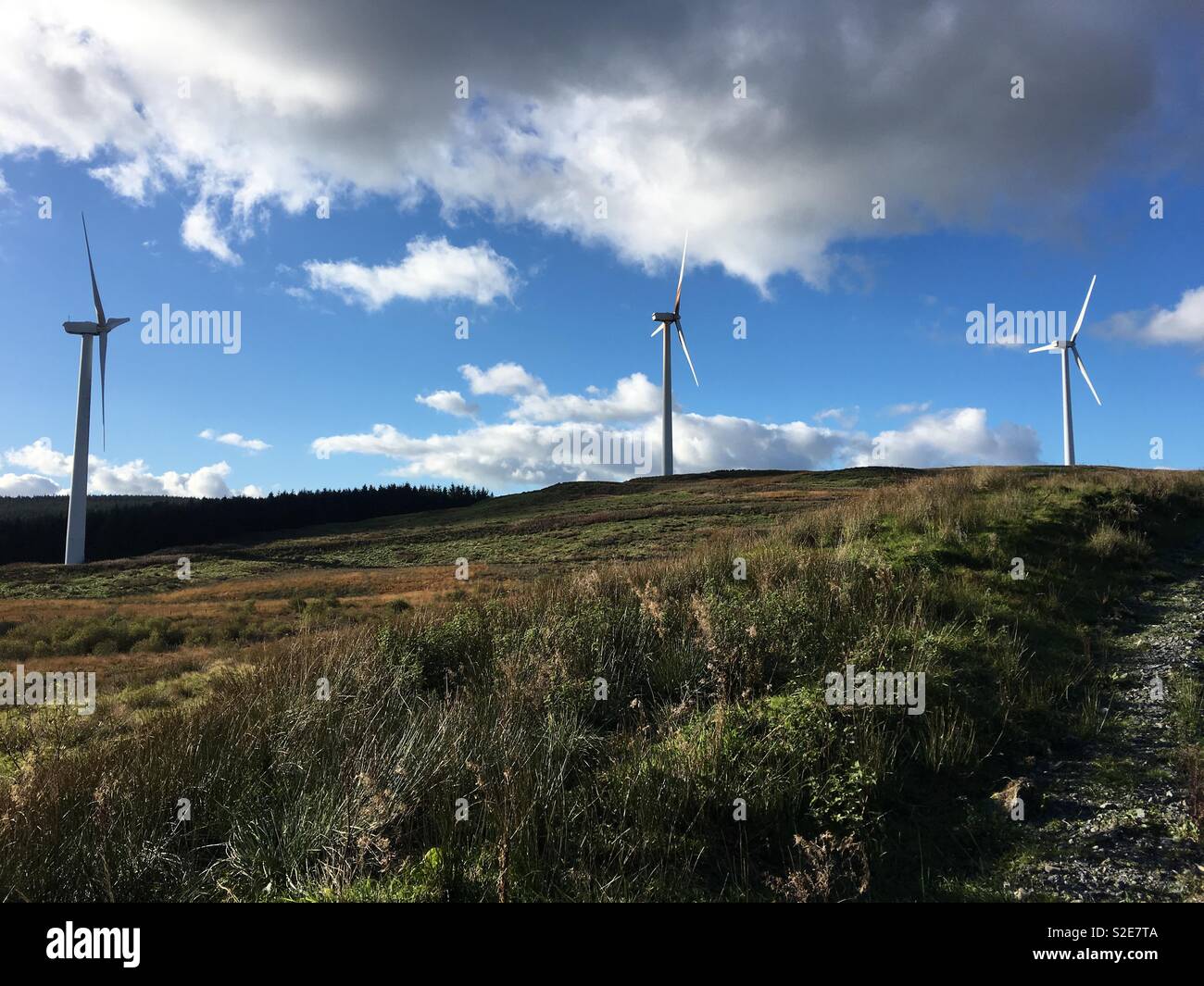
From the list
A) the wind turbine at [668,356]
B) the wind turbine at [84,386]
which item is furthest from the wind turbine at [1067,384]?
the wind turbine at [84,386]

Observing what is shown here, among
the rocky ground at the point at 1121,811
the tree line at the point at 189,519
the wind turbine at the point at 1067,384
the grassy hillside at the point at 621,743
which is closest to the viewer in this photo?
the rocky ground at the point at 1121,811

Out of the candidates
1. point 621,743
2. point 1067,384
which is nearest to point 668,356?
point 1067,384

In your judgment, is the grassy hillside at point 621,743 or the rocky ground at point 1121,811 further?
the grassy hillside at point 621,743

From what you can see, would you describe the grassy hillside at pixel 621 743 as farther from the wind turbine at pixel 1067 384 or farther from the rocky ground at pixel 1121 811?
the wind turbine at pixel 1067 384

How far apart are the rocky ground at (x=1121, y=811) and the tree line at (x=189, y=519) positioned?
104390 millimetres

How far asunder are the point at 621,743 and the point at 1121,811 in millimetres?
4164

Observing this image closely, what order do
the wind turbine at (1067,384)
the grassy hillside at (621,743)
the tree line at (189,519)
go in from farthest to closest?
1. the tree line at (189,519)
2. the wind turbine at (1067,384)
3. the grassy hillside at (621,743)

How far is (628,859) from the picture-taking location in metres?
5.03

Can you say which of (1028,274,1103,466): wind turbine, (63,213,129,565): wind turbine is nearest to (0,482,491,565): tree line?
(63,213,129,565): wind turbine

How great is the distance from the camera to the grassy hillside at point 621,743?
5.08 m

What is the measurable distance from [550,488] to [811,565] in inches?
3138

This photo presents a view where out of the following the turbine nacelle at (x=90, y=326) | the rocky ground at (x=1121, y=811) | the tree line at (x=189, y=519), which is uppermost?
the turbine nacelle at (x=90, y=326)

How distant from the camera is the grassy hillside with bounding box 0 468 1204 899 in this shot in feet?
16.7
